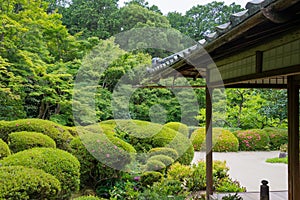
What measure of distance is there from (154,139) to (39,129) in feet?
8.97

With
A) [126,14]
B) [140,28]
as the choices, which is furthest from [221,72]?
[126,14]

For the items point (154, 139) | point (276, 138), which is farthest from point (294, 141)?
point (276, 138)

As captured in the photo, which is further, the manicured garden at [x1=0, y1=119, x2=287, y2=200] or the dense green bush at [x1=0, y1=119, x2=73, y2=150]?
the dense green bush at [x1=0, y1=119, x2=73, y2=150]

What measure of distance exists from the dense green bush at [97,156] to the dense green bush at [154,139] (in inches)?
55.1

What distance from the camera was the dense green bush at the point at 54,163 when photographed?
3782mm

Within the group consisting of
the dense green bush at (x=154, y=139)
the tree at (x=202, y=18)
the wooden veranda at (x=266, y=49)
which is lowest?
the dense green bush at (x=154, y=139)

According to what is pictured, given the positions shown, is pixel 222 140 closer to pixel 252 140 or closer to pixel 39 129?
pixel 252 140

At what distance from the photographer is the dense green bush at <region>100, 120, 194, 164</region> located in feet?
22.3

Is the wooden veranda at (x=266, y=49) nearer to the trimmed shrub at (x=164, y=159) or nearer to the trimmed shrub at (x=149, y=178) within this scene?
the trimmed shrub at (x=149, y=178)

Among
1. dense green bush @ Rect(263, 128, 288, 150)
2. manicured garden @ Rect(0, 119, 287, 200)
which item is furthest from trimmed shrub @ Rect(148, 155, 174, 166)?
dense green bush @ Rect(263, 128, 288, 150)

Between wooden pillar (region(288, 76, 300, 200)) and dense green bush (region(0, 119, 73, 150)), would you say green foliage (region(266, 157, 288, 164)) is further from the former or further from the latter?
wooden pillar (region(288, 76, 300, 200))

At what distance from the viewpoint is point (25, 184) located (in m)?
3.14

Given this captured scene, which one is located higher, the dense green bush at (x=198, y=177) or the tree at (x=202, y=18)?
the tree at (x=202, y=18)

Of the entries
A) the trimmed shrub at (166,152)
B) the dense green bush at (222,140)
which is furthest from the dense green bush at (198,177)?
the dense green bush at (222,140)
